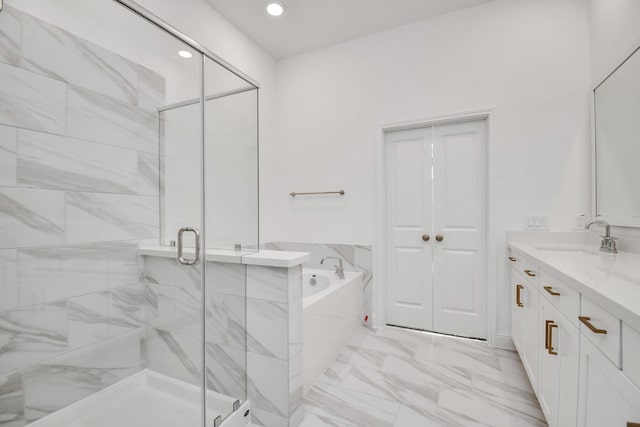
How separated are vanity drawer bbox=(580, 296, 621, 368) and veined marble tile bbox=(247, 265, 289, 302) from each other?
3.70ft

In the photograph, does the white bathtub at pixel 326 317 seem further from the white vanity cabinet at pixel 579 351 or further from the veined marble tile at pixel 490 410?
the white vanity cabinet at pixel 579 351

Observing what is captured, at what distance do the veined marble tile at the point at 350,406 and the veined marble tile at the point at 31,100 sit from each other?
5.92ft

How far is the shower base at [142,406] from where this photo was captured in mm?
1104

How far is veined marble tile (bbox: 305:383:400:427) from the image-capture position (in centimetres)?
153

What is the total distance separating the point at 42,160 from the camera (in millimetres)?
1006

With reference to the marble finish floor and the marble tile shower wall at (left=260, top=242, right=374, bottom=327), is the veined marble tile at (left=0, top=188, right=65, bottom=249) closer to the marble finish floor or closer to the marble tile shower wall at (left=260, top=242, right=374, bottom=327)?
the marble finish floor

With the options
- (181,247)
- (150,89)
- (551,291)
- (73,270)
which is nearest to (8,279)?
(73,270)

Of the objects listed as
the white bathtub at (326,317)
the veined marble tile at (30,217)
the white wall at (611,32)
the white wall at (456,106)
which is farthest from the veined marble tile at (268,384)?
the white wall at (611,32)

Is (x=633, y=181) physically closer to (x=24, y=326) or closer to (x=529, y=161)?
(x=529, y=161)

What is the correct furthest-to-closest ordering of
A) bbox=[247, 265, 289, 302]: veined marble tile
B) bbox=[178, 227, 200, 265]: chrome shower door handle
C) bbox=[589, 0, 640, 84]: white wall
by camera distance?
bbox=[589, 0, 640, 84]: white wall
bbox=[247, 265, 289, 302]: veined marble tile
bbox=[178, 227, 200, 265]: chrome shower door handle

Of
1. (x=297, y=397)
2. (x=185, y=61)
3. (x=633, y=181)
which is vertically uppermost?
(x=185, y=61)

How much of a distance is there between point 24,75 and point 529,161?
9.68ft

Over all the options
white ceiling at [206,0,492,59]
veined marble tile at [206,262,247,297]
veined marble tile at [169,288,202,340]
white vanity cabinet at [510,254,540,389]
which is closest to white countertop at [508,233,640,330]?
white vanity cabinet at [510,254,540,389]

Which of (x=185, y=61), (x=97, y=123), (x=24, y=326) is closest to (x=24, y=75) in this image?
(x=97, y=123)
